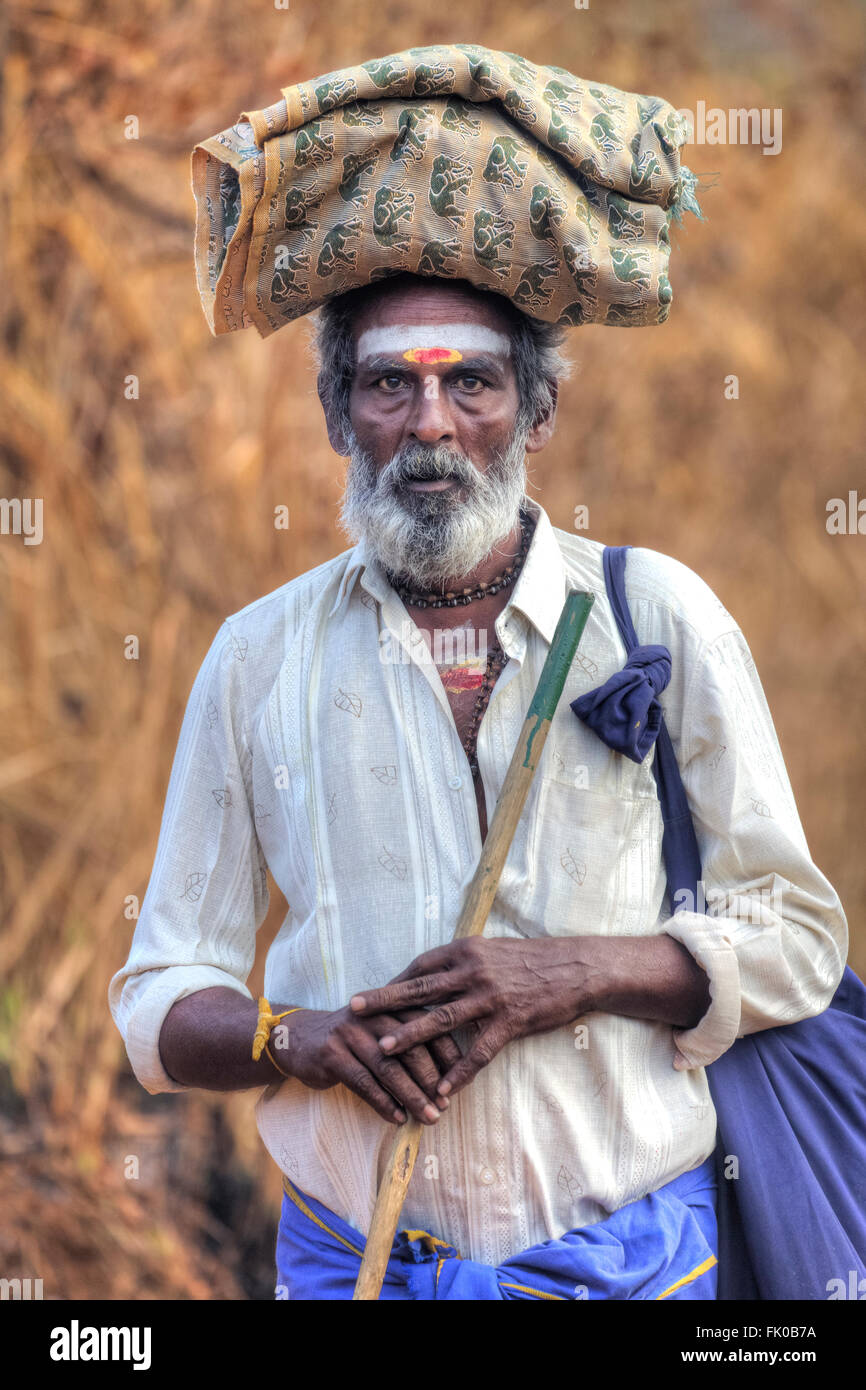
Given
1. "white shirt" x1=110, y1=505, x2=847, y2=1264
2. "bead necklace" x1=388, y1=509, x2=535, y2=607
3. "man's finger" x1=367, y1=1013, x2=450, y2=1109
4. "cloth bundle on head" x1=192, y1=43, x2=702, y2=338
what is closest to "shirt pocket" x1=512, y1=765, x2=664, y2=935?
"white shirt" x1=110, y1=505, x2=847, y2=1264

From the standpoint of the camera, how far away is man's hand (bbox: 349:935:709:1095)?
182 centimetres

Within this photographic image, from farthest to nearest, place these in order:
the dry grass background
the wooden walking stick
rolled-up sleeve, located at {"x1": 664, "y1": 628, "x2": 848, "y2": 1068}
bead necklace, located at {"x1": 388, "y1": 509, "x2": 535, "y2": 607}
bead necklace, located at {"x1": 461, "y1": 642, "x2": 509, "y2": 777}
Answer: the dry grass background
bead necklace, located at {"x1": 388, "y1": 509, "x2": 535, "y2": 607}
bead necklace, located at {"x1": 461, "y1": 642, "x2": 509, "y2": 777}
rolled-up sleeve, located at {"x1": 664, "y1": 628, "x2": 848, "y2": 1068}
the wooden walking stick

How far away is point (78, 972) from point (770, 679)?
2.33 meters

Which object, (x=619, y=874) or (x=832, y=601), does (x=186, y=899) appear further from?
(x=832, y=601)

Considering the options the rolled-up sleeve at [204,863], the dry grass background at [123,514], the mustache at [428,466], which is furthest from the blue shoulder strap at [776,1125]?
the dry grass background at [123,514]

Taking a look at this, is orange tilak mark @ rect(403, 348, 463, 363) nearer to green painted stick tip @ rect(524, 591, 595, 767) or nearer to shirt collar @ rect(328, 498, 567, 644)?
shirt collar @ rect(328, 498, 567, 644)

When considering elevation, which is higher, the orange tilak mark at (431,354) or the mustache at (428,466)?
the orange tilak mark at (431,354)

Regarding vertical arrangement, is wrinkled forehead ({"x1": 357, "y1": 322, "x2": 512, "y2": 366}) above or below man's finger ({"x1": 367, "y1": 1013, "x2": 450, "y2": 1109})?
above

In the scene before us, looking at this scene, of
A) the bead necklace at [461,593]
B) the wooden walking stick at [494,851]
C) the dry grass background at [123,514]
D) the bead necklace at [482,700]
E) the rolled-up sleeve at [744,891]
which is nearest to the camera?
the wooden walking stick at [494,851]

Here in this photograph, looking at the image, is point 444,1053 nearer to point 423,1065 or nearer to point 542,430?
point 423,1065

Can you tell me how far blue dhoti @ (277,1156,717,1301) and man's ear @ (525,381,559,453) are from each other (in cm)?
104

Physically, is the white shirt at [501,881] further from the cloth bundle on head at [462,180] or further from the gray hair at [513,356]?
the cloth bundle on head at [462,180]

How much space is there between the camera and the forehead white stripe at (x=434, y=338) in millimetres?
Result: 2068

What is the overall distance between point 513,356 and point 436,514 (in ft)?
0.88
